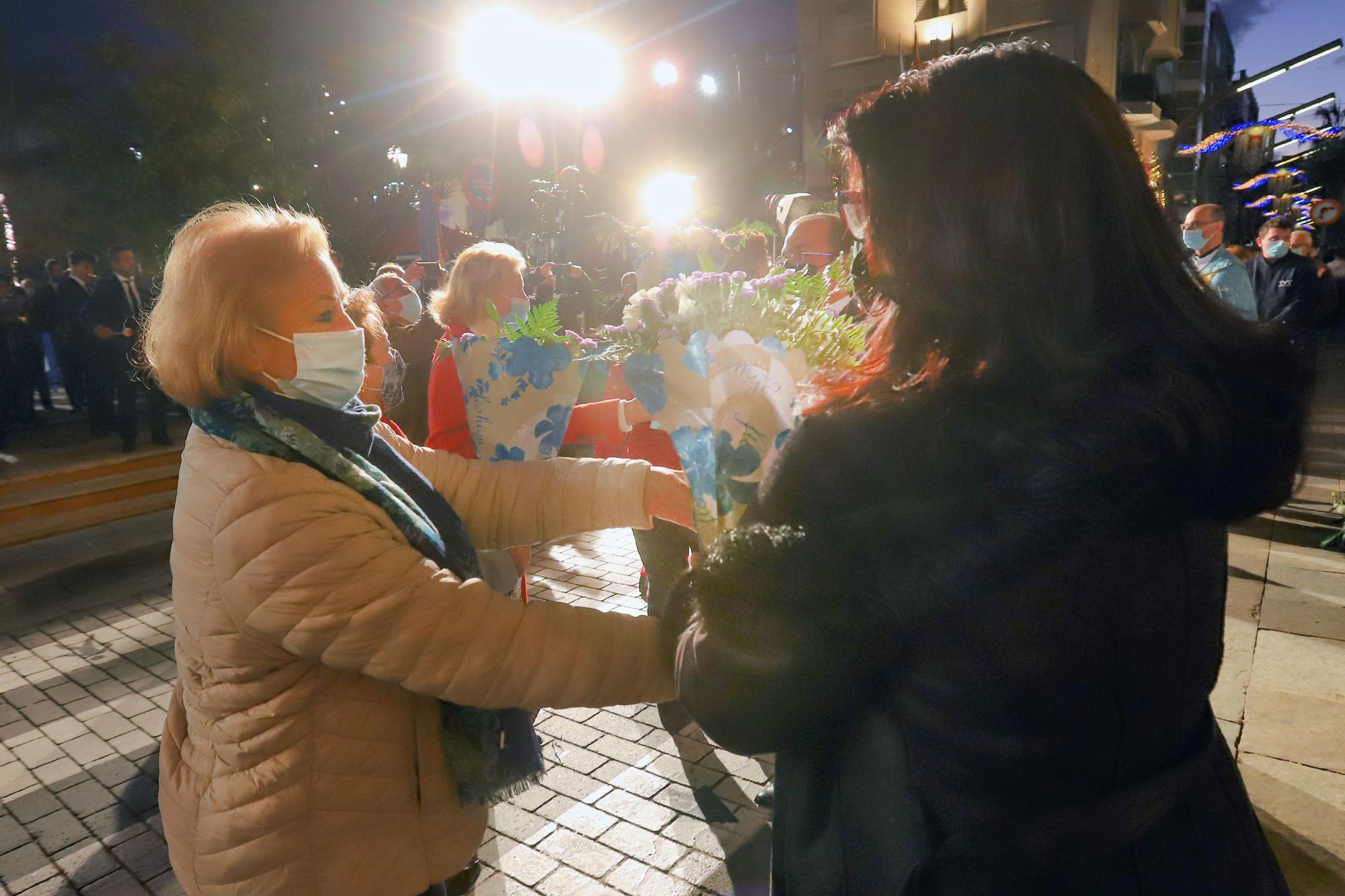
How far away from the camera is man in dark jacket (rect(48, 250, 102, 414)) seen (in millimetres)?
10234

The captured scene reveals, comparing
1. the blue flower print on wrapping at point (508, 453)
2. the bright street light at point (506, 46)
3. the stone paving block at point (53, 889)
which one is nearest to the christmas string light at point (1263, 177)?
the bright street light at point (506, 46)

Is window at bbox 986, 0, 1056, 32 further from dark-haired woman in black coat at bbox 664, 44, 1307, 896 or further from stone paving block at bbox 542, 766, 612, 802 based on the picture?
dark-haired woman in black coat at bbox 664, 44, 1307, 896

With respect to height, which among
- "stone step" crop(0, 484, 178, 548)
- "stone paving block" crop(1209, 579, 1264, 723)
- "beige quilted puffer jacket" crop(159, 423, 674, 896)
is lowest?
"stone paving block" crop(1209, 579, 1264, 723)

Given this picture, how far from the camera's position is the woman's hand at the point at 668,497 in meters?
1.97

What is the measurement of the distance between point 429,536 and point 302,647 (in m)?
0.29

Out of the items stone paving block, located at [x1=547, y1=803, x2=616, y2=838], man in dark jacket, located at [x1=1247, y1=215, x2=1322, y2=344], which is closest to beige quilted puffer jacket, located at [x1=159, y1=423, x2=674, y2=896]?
stone paving block, located at [x1=547, y1=803, x2=616, y2=838]

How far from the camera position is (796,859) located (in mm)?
1201

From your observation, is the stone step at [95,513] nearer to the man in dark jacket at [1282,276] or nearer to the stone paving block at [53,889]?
the stone paving block at [53,889]

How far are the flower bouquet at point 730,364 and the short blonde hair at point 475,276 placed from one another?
1.92 metres


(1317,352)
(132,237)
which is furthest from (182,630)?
(132,237)

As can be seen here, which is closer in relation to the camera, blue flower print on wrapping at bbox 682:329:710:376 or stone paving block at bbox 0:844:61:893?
blue flower print on wrapping at bbox 682:329:710:376

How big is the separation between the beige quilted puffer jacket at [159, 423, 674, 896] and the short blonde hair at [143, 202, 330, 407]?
12 centimetres

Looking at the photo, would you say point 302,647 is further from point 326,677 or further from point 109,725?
point 109,725

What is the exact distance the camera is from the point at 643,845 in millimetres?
3203
